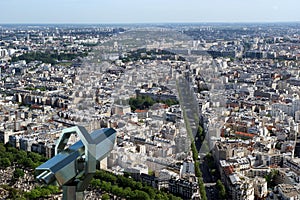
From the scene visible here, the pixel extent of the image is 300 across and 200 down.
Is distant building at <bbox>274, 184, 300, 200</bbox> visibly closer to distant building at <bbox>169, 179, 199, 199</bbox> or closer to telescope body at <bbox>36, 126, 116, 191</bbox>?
distant building at <bbox>169, 179, 199, 199</bbox>

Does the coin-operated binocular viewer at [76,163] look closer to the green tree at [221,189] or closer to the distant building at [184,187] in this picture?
the distant building at [184,187]

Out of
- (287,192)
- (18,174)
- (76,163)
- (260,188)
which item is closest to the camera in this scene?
(76,163)

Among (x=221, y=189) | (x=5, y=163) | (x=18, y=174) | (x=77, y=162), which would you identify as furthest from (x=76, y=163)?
A: (x=5, y=163)

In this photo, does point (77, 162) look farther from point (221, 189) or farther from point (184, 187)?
point (221, 189)

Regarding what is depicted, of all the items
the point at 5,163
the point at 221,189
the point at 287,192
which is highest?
the point at 287,192

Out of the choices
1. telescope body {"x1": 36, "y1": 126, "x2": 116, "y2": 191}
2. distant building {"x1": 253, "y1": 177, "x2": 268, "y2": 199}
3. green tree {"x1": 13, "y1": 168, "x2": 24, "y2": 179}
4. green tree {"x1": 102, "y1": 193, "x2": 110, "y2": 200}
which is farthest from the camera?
green tree {"x1": 13, "y1": 168, "x2": 24, "y2": 179}

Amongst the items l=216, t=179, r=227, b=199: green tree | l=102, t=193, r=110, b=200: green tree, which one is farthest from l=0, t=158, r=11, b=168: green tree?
l=216, t=179, r=227, b=199: green tree

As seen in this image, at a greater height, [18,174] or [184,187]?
[184,187]

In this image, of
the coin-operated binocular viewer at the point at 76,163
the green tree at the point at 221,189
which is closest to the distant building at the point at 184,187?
the green tree at the point at 221,189
